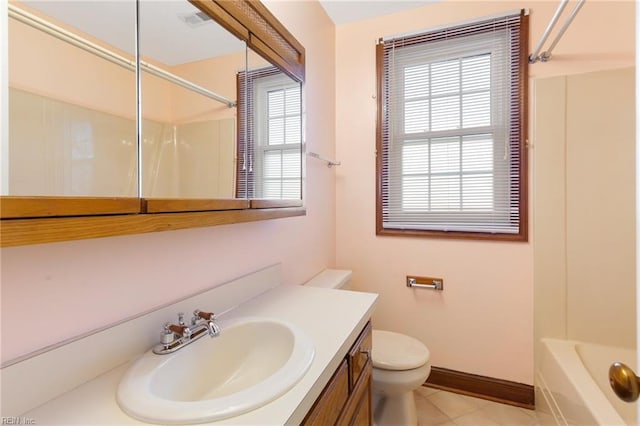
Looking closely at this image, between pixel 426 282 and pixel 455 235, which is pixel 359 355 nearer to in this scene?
pixel 426 282

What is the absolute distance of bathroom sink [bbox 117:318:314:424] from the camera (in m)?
0.62

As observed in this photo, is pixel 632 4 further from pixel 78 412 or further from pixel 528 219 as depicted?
pixel 78 412

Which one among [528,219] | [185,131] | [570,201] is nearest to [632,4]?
[570,201]

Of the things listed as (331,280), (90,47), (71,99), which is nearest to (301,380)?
(71,99)

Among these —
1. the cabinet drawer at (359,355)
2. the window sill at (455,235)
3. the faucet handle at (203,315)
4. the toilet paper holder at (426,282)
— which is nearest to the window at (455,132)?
the window sill at (455,235)

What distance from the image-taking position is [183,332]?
2.94ft

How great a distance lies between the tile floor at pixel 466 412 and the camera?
5.61ft

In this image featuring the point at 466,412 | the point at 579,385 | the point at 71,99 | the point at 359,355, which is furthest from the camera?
the point at 466,412

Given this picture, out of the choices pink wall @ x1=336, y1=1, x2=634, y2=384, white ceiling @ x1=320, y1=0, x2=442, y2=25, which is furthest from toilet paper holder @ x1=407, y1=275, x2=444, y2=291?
white ceiling @ x1=320, y1=0, x2=442, y2=25

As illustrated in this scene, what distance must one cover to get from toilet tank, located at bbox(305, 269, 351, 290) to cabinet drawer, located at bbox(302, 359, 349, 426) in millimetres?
833

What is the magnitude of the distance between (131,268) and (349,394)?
2.63 ft

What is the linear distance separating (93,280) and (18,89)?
0.45 m

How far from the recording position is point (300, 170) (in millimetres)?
1597

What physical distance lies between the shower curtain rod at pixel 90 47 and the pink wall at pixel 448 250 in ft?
4.66
